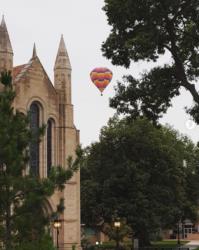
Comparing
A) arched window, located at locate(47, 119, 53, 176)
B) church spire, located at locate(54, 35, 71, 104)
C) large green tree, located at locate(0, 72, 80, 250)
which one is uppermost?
church spire, located at locate(54, 35, 71, 104)

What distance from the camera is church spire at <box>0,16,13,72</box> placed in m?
43.0

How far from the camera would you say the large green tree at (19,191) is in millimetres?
20688

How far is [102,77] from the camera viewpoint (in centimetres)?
5806

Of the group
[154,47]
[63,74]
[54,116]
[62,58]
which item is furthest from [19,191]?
[62,58]

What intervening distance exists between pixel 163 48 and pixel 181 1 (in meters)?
2.14

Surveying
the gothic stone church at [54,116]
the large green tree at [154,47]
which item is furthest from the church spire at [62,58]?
the large green tree at [154,47]

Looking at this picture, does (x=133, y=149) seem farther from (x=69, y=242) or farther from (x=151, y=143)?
(x=69, y=242)

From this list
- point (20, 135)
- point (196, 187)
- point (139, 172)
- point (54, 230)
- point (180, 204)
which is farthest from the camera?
point (196, 187)

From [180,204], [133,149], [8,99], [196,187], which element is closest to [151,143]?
[133,149]

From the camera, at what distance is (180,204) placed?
190 ft

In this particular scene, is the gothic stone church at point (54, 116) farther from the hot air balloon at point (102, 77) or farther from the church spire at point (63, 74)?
the hot air balloon at point (102, 77)

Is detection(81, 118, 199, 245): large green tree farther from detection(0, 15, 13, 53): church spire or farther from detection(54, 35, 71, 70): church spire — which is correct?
detection(0, 15, 13, 53): church spire

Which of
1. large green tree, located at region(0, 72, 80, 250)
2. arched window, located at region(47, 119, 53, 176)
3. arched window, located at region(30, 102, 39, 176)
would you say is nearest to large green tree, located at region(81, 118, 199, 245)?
arched window, located at region(47, 119, 53, 176)

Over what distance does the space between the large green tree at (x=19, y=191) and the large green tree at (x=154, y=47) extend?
6.29 m
